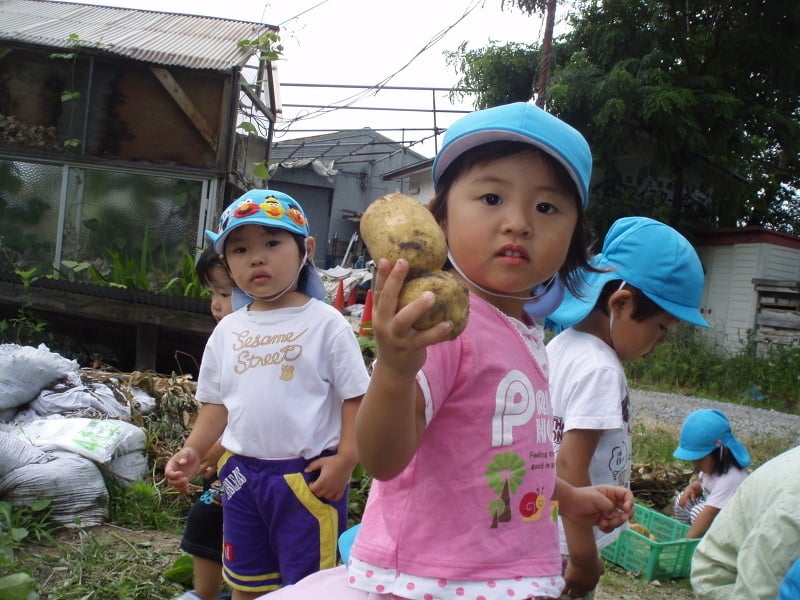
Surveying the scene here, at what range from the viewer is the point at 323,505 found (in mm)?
2244

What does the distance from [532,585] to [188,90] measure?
273 inches

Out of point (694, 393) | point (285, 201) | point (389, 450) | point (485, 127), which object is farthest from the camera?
point (694, 393)

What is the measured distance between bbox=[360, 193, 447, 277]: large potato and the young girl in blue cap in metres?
0.05

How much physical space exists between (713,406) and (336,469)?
7991mm

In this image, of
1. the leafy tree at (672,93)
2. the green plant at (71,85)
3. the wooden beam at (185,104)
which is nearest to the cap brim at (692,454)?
the wooden beam at (185,104)

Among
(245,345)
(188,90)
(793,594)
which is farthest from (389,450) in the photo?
(188,90)

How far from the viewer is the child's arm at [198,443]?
232 cm

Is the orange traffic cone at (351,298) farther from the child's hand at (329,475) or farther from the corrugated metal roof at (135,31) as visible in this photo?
the child's hand at (329,475)

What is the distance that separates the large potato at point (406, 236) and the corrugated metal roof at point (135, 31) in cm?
643

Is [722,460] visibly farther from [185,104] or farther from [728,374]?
[728,374]

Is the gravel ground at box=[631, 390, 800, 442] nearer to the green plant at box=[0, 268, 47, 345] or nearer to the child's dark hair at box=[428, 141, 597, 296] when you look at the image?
the green plant at box=[0, 268, 47, 345]

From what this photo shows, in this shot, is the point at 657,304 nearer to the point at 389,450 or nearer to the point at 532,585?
the point at 532,585

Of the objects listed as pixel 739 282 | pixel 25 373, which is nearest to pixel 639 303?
pixel 25 373

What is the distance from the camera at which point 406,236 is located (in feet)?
3.38
